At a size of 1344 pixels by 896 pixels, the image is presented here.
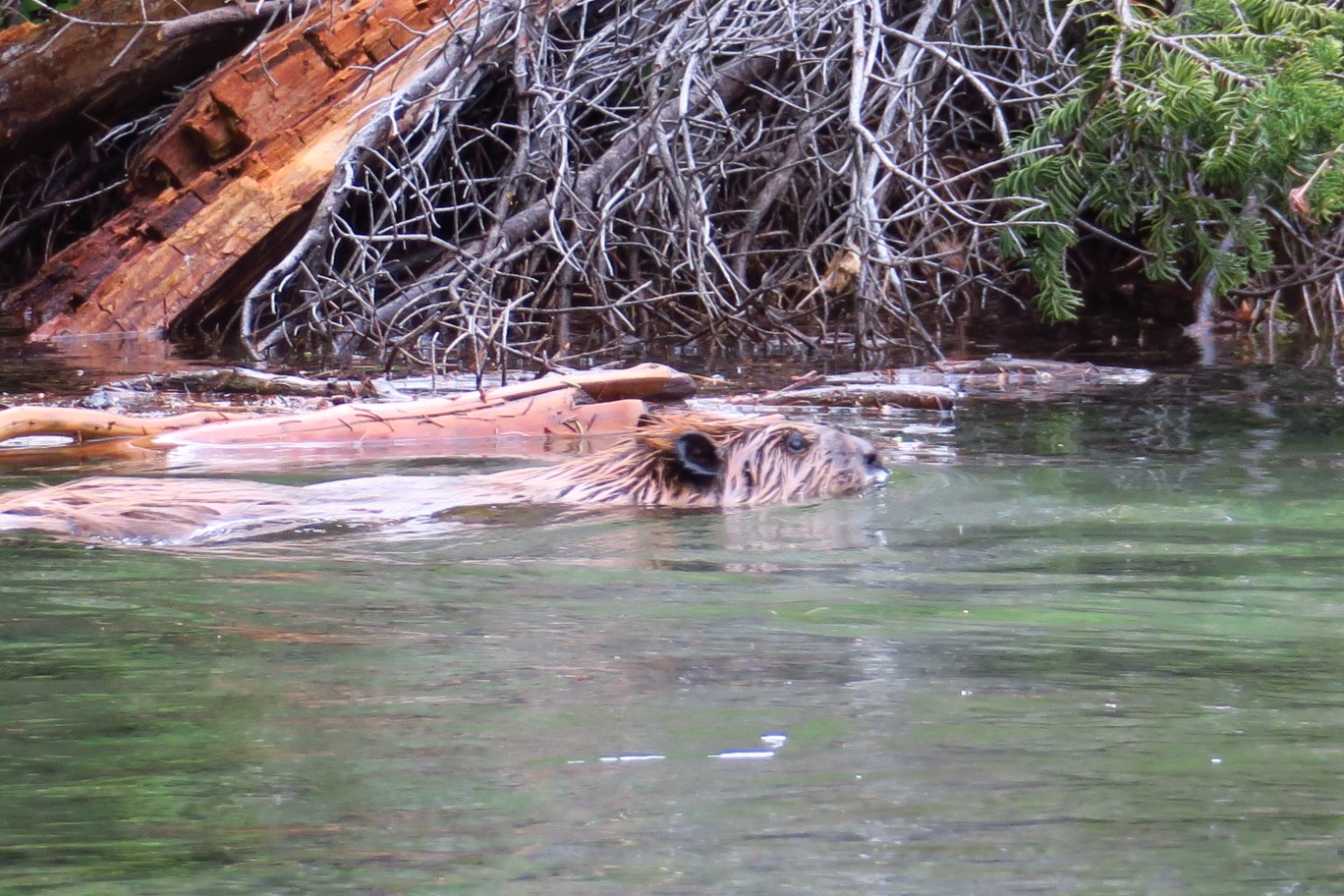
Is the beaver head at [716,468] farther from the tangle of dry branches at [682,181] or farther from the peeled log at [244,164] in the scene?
the peeled log at [244,164]

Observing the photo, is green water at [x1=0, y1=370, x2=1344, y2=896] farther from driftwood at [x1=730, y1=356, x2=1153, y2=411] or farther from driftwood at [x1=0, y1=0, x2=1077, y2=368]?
driftwood at [x1=0, y1=0, x2=1077, y2=368]

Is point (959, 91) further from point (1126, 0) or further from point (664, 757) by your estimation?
point (664, 757)

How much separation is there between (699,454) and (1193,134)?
4444 mm

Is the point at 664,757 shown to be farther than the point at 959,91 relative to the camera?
No

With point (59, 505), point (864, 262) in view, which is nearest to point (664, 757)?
point (59, 505)

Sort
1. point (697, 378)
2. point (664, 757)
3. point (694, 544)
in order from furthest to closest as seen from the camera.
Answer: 1. point (697, 378)
2. point (694, 544)
3. point (664, 757)

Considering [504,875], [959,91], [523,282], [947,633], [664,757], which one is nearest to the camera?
[504,875]

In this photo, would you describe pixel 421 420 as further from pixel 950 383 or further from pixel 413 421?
pixel 950 383

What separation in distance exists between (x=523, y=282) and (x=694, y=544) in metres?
4.98

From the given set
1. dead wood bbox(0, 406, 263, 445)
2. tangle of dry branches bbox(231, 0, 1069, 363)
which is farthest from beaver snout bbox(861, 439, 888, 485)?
tangle of dry branches bbox(231, 0, 1069, 363)

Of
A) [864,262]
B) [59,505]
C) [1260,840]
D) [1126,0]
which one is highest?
[1126,0]

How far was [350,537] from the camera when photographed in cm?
424

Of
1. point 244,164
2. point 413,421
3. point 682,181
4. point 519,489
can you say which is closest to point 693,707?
point 519,489

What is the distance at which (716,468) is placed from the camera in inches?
198
